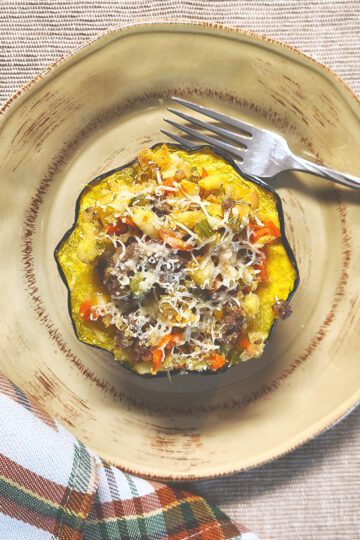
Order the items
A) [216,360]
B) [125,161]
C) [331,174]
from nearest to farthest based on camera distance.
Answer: [216,360]
[331,174]
[125,161]

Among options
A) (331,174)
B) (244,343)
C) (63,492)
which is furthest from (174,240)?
(63,492)

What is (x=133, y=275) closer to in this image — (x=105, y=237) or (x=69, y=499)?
(x=105, y=237)

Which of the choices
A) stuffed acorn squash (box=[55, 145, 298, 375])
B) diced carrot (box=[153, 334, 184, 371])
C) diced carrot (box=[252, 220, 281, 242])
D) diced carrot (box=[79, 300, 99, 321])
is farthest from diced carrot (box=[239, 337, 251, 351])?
diced carrot (box=[79, 300, 99, 321])

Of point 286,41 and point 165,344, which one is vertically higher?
point 286,41

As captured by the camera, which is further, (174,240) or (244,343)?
(244,343)

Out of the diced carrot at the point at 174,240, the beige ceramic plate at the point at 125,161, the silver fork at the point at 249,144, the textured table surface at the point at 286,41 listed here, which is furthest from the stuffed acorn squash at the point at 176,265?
the textured table surface at the point at 286,41

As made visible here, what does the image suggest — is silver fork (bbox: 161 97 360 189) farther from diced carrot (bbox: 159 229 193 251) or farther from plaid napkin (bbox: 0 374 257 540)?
plaid napkin (bbox: 0 374 257 540)

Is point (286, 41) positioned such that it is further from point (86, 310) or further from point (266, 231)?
point (86, 310)
